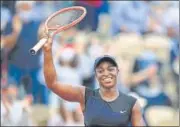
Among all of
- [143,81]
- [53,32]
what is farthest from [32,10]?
[53,32]

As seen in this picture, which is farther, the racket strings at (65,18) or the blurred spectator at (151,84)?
the blurred spectator at (151,84)

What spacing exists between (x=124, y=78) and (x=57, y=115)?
94 cm

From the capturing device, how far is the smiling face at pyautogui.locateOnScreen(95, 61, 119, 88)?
313 cm

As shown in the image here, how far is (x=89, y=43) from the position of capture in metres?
7.10

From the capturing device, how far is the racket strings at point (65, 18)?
12.0ft

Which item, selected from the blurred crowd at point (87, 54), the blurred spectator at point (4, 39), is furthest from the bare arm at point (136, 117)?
the blurred spectator at point (4, 39)

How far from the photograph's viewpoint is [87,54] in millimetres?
7090

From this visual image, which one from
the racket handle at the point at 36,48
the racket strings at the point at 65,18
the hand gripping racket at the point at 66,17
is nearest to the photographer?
the racket handle at the point at 36,48

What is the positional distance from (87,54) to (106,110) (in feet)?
13.2

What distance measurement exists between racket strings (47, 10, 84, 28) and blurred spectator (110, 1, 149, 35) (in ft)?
11.2

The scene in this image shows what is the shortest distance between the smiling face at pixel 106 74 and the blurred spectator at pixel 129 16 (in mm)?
3989

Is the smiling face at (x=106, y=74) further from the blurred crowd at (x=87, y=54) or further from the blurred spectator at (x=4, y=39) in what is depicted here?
the blurred spectator at (x=4, y=39)

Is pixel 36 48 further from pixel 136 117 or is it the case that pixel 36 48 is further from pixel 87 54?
pixel 87 54

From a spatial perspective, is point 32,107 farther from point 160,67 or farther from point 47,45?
point 47,45
